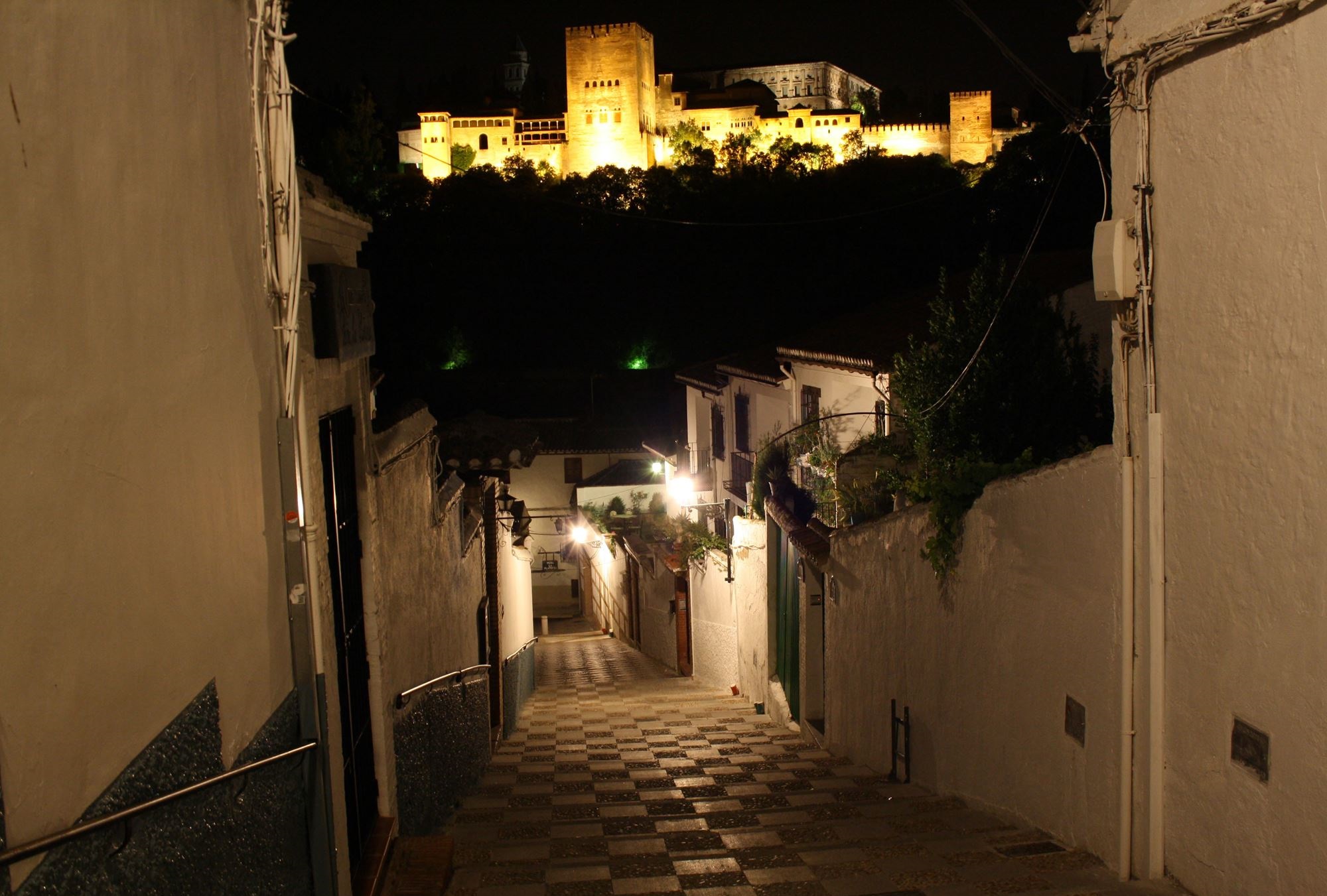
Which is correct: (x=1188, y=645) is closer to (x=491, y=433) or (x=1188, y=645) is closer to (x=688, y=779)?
(x=688, y=779)

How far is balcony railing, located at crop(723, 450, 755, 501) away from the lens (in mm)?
20578

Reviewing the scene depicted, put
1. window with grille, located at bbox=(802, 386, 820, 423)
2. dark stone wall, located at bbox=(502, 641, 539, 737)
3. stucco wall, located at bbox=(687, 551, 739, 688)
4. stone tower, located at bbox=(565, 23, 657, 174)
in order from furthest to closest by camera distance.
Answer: stone tower, located at bbox=(565, 23, 657, 174)
stucco wall, located at bbox=(687, 551, 739, 688)
window with grille, located at bbox=(802, 386, 820, 423)
dark stone wall, located at bbox=(502, 641, 539, 737)

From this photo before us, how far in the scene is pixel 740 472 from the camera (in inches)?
846

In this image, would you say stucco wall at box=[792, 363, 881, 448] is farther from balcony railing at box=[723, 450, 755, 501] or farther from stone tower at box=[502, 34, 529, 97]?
stone tower at box=[502, 34, 529, 97]

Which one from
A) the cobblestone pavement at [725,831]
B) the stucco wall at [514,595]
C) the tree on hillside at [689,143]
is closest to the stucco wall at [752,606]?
the cobblestone pavement at [725,831]

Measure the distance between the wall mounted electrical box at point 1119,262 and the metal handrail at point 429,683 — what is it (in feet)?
13.4

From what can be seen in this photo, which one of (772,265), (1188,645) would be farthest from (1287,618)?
(772,265)

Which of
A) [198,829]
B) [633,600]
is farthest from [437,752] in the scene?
[633,600]

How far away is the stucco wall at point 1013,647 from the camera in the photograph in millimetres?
5160

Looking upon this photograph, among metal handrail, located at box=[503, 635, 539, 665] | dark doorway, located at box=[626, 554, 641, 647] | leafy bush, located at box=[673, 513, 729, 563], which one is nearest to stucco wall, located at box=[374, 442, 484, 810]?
metal handrail, located at box=[503, 635, 539, 665]

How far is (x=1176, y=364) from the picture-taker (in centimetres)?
448

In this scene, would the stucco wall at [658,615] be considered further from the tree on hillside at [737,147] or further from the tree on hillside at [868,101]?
the tree on hillside at [868,101]

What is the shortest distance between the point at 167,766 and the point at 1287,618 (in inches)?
135

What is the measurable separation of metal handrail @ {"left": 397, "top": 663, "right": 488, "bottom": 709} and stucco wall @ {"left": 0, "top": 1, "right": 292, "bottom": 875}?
2.56m
